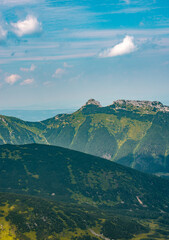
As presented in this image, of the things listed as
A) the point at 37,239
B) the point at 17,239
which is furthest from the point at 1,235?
the point at 37,239

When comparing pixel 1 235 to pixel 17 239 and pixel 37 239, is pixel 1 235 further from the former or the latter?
pixel 37 239
